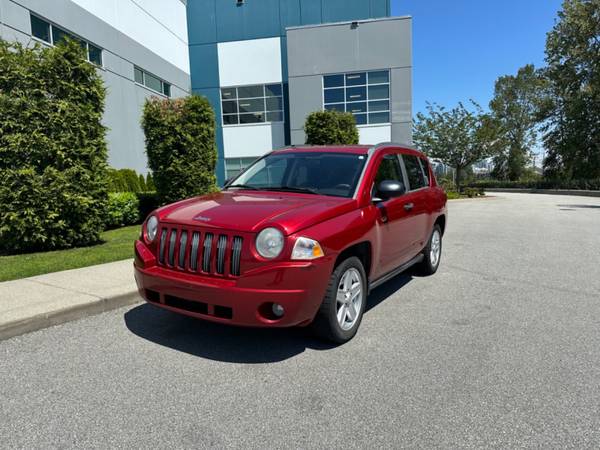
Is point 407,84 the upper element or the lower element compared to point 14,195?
upper

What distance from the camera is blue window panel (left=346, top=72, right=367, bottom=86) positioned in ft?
80.9

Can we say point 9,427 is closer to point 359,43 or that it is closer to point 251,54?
point 359,43

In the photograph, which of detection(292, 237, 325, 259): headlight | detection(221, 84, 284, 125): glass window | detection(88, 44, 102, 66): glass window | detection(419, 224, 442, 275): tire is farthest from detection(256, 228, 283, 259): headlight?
detection(221, 84, 284, 125): glass window

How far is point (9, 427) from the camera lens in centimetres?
272

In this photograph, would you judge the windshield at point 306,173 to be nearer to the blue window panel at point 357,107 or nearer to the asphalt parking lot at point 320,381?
the asphalt parking lot at point 320,381

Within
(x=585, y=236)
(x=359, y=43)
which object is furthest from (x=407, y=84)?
(x=585, y=236)

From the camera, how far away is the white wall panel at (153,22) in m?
18.5

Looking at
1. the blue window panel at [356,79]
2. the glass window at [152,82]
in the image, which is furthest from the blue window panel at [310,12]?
the glass window at [152,82]

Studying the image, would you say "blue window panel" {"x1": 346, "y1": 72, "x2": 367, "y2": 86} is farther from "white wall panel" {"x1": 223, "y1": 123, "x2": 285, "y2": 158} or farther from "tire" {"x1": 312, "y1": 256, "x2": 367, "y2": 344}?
"tire" {"x1": 312, "y1": 256, "x2": 367, "y2": 344}

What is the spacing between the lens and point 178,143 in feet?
36.0

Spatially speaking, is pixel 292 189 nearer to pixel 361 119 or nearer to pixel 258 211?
Result: pixel 258 211

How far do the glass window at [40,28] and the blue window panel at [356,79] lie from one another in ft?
48.9

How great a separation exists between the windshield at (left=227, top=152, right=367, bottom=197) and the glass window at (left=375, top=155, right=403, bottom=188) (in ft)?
0.80

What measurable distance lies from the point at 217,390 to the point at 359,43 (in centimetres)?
2426
